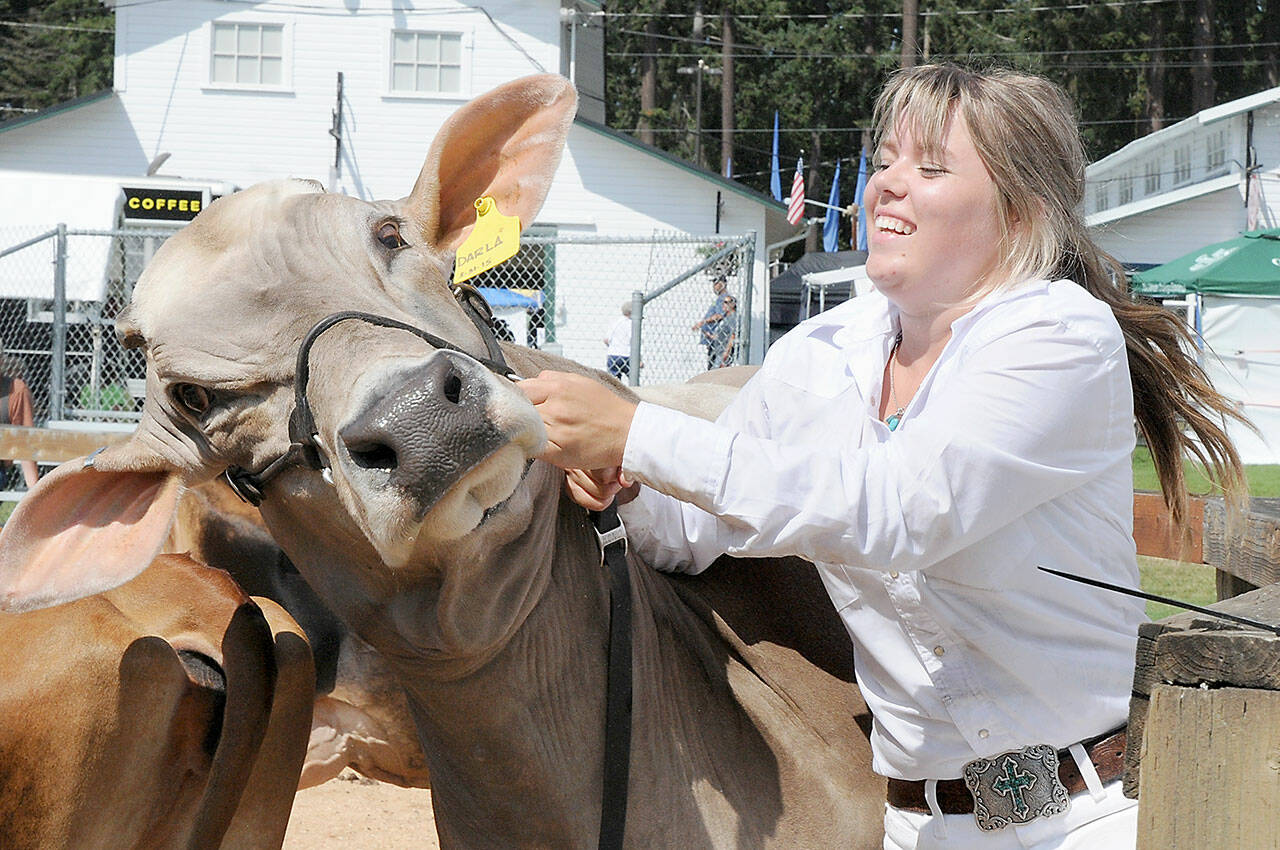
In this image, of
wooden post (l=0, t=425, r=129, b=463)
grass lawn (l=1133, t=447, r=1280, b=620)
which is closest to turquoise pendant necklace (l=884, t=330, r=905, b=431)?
wooden post (l=0, t=425, r=129, b=463)

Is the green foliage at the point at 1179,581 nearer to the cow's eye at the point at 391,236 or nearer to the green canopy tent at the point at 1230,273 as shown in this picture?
the cow's eye at the point at 391,236

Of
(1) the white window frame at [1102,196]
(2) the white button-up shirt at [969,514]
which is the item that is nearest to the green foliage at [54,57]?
(1) the white window frame at [1102,196]

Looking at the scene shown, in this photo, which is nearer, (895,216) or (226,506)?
(895,216)

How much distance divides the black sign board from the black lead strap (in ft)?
43.2

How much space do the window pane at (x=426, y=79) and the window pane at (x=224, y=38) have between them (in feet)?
10.1

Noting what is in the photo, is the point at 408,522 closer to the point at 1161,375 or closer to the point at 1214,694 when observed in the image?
the point at 1214,694

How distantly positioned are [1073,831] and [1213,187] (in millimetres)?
24775

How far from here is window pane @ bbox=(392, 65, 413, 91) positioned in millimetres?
21891

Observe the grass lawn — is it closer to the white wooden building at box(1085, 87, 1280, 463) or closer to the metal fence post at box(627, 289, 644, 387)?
the metal fence post at box(627, 289, 644, 387)

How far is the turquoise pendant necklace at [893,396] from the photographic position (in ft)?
7.88

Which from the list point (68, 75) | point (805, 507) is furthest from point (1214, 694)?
point (68, 75)

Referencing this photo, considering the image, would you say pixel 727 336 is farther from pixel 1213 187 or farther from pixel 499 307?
pixel 1213 187

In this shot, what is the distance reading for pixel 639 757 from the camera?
8.12ft

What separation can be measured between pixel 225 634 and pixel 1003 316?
4.69 feet
